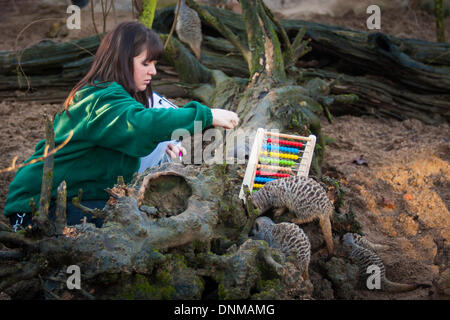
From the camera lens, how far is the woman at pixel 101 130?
204 centimetres

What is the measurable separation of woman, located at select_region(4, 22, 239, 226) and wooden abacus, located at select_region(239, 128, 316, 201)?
48 cm

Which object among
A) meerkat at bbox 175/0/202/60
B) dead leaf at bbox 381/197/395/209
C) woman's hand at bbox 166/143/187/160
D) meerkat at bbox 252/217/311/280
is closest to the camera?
meerkat at bbox 252/217/311/280

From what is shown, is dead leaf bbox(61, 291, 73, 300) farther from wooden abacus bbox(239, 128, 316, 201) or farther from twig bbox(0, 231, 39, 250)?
wooden abacus bbox(239, 128, 316, 201)

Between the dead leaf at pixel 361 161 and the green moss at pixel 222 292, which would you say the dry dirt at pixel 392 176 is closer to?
the dead leaf at pixel 361 161

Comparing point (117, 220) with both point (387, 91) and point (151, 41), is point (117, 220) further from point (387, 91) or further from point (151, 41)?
point (387, 91)

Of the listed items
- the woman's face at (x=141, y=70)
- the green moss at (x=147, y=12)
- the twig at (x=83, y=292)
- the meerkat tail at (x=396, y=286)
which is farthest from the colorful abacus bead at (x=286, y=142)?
the green moss at (x=147, y=12)

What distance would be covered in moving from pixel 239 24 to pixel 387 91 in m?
1.84

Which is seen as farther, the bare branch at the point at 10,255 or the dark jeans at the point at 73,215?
the dark jeans at the point at 73,215

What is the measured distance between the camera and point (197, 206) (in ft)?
6.07

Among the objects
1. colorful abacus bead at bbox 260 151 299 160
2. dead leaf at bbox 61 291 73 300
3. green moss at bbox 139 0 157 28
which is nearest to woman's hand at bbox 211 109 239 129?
colorful abacus bead at bbox 260 151 299 160

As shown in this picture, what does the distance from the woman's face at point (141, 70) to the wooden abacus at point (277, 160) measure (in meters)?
0.71

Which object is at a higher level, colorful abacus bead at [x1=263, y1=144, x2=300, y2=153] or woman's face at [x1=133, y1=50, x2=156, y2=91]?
woman's face at [x1=133, y1=50, x2=156, y2=91]

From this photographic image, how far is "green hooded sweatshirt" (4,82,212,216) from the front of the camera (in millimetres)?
1933

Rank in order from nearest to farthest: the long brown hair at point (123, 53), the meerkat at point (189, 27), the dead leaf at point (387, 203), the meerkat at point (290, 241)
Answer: the meerkat at point (290, 241), the long brown hair at point (123, 53), the dead leaf at point (387, 203), the meerkat at point (189, 27)
